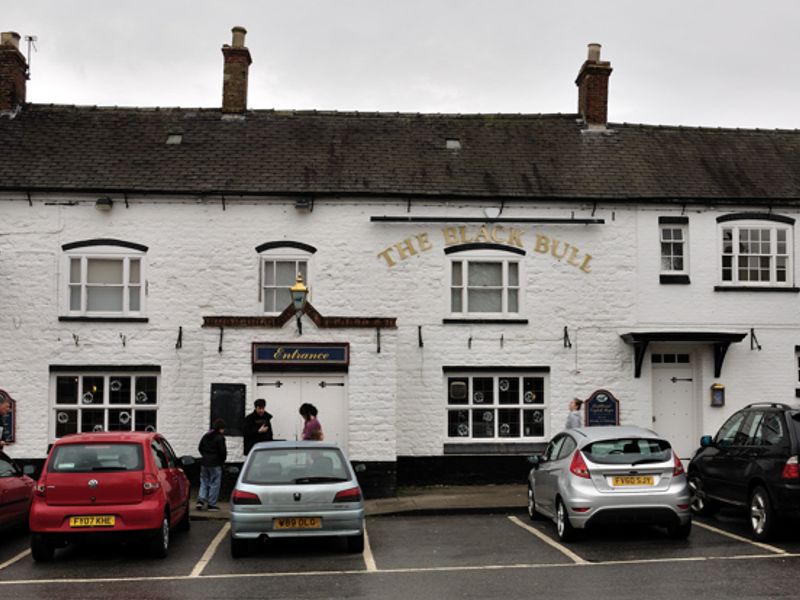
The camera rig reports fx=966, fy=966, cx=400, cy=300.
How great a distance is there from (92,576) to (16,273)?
10595 millimetres

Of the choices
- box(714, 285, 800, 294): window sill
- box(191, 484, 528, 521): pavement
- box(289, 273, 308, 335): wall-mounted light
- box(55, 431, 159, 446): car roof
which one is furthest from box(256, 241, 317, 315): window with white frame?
box(714, 285, 800, 294): window sill

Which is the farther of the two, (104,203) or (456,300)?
(456,300)

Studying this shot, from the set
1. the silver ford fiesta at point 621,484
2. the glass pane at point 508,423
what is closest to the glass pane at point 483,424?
the glass pane at point 508,423

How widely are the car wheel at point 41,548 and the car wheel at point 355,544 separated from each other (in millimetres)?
3664

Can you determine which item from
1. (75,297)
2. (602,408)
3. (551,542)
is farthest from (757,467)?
(75,297)

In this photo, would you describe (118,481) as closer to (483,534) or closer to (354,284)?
(483,534)

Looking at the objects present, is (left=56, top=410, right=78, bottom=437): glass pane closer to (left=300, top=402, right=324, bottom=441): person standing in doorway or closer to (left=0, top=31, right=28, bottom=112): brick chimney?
(left=300, top=402, right=324, bottom=441): person standing in doorway

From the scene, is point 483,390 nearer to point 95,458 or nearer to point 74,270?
point 74,270

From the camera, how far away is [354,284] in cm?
2031

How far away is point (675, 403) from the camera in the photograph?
20.9 m

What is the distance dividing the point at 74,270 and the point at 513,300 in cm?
926

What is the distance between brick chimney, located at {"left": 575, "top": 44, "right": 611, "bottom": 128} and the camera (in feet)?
76.1

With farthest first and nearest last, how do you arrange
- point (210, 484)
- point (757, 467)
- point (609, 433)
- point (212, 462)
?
1. point (210, 484)
2. point (212, 462)
3. point (609, 433)
4. point (757, 467)

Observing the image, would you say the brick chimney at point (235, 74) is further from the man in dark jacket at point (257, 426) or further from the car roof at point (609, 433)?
the car roof at point (609, 433)
